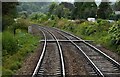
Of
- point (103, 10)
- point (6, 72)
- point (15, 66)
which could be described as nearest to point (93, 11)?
point (103, 10)

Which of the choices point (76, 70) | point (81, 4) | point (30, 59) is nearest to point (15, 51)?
point (30, 59)

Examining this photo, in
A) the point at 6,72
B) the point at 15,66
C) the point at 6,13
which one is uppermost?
the point at 6,13

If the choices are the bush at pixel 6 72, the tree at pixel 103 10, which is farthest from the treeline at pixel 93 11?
the bush at pixel 6 72

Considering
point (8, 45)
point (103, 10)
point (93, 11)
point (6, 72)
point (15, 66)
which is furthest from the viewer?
point (93, 11)

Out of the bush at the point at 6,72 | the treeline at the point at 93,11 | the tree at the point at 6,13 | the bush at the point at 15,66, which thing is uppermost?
the tree at the point at 6,13

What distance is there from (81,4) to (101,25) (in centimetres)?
3470

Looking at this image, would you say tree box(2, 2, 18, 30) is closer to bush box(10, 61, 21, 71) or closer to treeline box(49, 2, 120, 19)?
bush box(10, 61, 21, 71)

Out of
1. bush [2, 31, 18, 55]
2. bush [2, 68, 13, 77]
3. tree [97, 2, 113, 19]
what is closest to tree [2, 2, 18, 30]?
bush [2, 31, 18, 55]

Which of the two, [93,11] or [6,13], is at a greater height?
[6,13]

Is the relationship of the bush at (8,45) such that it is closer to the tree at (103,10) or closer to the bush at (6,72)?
the bush at (6,72)

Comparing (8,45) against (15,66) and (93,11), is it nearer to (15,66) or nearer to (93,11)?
(15,66)

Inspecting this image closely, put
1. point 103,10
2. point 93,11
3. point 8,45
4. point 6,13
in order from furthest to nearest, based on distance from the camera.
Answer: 1. point 93,11
2. point 103,10
3. point 6,13
4. point 8,45

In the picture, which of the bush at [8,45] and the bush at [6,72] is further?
the bush at [8,45]

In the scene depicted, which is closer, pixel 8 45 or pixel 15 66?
pixel 15 66
